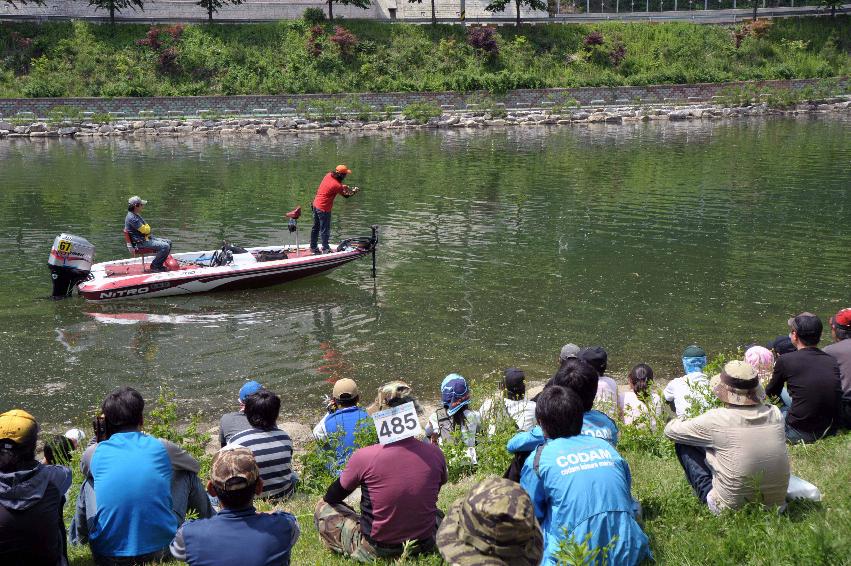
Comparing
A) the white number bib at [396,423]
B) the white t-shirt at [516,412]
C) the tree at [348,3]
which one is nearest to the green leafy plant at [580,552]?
the white number bib at [396,423]

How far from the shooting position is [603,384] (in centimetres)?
955

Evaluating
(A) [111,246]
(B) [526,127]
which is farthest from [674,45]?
(A) [111,246]

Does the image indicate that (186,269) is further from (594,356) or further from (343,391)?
(594,356)

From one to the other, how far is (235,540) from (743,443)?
142 inches

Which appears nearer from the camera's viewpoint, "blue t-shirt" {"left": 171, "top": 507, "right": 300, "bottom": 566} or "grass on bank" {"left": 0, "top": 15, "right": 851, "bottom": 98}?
"blue t-shirt" {"left": 171, "top": 507, "right": 300, "bottom": 566}

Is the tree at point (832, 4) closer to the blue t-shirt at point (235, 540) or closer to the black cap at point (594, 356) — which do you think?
the black cap at point (594, 356)

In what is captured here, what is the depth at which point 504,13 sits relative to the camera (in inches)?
3022

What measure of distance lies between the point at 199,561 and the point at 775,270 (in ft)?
56.7

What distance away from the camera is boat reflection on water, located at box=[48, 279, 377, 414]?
46.3 ft

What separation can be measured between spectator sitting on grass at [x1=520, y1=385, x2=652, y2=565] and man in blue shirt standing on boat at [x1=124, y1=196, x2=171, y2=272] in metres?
14.3

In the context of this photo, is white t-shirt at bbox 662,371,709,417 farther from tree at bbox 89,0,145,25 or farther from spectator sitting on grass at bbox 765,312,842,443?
tree at bbox 89,0,145,25

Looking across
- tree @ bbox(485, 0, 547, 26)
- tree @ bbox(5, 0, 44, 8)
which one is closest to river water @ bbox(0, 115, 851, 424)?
tree @ bbox(5, 0, 44, 8)

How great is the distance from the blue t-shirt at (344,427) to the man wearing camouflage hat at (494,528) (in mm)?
3539

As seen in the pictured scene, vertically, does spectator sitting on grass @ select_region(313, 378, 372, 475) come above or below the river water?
above
